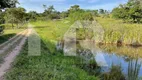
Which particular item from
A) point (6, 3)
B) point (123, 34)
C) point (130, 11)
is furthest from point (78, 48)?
point (130, 11)

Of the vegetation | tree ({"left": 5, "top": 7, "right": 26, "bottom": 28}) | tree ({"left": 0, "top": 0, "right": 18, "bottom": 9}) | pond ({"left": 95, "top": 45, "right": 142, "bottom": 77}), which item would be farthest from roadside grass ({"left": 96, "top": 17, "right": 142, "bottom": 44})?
tree ({"left": 5, "top": 7, "right": 26, "bottom": 28})

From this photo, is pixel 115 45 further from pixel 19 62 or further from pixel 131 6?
pixel 131 6

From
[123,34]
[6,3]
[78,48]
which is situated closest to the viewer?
[78,48]

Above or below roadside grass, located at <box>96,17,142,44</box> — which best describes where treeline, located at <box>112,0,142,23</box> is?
above

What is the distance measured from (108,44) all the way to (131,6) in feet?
70.3

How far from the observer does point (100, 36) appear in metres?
24.3

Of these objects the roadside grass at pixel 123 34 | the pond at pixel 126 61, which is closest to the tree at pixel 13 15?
the roadside grass at pixel 123 34

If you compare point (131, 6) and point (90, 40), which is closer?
point (90, 40)

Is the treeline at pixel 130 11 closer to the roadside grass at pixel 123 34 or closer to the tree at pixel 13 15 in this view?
the roadside grass at pixel 123 34

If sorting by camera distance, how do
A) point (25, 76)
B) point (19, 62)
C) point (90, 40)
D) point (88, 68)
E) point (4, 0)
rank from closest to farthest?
1. point (25, 76)
2. point (19, 62)
3. point (88, 68)
4. point (4, 0)
5. point (90, 40)

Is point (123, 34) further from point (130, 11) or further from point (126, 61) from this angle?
point (130, 11)

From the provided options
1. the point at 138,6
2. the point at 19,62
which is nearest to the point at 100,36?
the point at 19,62

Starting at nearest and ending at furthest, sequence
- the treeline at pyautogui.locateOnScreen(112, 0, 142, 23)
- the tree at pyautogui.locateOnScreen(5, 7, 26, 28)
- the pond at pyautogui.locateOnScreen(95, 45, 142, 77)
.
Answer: the pond at pyautogui.locateOnScreen(95, 45, 142, 77) < the treeline at pyautogui.locateOnScreen(112, 0, 142, 23) < the tree at pyautogui.locateOnScreen(5, 7, 26, 28)

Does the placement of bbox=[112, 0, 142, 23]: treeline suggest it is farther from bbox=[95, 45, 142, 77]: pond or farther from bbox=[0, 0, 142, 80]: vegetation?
bbox=[95, 45, 142, 77]: pond
